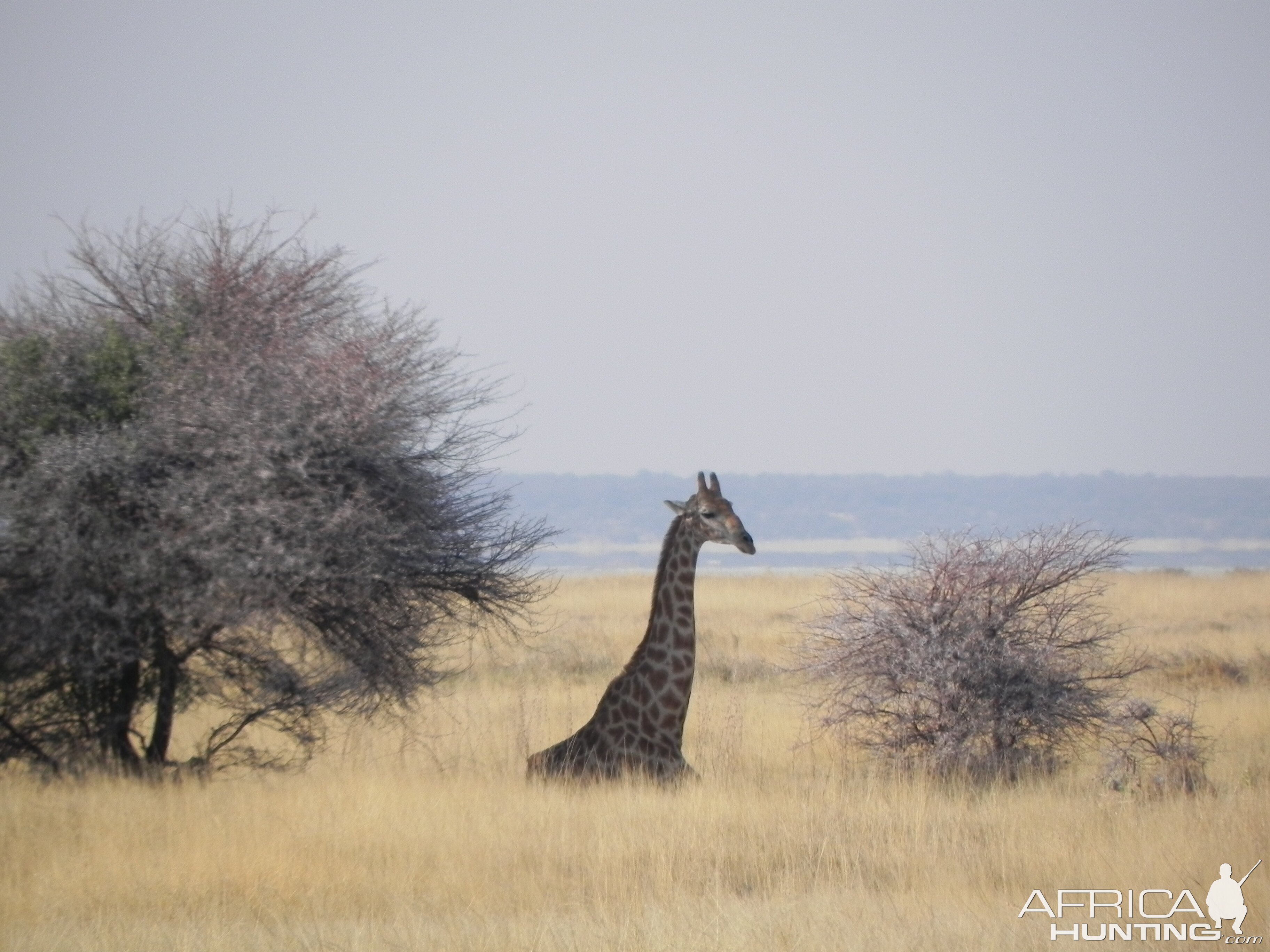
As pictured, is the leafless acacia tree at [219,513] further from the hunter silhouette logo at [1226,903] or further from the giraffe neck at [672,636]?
the hunter silhouette logo at [1226,903]

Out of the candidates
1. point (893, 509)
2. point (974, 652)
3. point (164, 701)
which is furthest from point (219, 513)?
point (893, 509)

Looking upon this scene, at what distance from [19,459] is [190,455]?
1256 mm

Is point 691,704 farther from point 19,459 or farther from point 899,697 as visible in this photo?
point 19,459

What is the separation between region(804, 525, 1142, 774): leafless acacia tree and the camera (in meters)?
11.8

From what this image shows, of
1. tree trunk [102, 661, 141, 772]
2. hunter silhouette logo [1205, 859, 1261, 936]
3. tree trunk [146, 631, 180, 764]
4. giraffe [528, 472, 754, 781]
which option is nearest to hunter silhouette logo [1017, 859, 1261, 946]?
hunter silhouette logo [1205, 859, 1261, 936]

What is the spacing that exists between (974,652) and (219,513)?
6.33 m

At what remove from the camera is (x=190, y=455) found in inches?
392

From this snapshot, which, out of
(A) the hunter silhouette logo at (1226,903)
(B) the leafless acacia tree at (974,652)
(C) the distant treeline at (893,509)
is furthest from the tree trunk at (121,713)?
(C) the distant treeline at (893,509)

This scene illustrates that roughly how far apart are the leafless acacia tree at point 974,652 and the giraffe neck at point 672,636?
5.38 feet

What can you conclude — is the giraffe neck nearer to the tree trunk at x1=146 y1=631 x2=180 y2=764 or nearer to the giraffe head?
the giraffe head

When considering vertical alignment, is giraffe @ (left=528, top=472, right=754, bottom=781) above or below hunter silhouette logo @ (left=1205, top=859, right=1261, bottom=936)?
above

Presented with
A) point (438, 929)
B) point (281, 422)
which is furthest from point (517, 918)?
point (281, 422)

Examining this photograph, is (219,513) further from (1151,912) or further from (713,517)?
(1151,912)

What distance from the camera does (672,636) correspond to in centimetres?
1115
